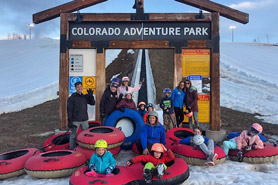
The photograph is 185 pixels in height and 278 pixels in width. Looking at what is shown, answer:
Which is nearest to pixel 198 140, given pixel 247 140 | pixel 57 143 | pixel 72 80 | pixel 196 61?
pixel 247 140

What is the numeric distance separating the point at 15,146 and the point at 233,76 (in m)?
22.6

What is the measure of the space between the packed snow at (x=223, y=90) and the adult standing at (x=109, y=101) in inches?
49.4

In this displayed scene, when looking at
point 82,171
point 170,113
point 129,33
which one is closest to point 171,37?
point 129,33

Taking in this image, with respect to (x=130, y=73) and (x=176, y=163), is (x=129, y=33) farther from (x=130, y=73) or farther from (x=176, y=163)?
(x=130, y=73)

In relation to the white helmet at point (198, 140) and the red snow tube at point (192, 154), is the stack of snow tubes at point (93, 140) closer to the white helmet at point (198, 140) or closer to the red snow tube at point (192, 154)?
the red snow tube at point (192, 154)

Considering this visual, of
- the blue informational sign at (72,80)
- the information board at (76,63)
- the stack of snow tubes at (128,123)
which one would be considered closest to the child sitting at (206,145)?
the stack of snow tubes at (128,123)

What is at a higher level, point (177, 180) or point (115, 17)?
point (115, 17)

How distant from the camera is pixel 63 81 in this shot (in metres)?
7.40

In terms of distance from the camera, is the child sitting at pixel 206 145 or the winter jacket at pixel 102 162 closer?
the winter jacket at pixel 102 162

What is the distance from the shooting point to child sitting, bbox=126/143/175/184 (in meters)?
3.83

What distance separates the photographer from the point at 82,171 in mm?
4027

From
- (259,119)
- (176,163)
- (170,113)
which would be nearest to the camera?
(176,163)

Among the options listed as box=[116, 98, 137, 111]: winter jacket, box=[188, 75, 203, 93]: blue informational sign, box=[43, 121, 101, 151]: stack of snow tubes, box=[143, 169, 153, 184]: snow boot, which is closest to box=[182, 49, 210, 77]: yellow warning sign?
box=[188, 75, 203, 93]: blue informational sign

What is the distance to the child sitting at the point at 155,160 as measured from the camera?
3.83m
